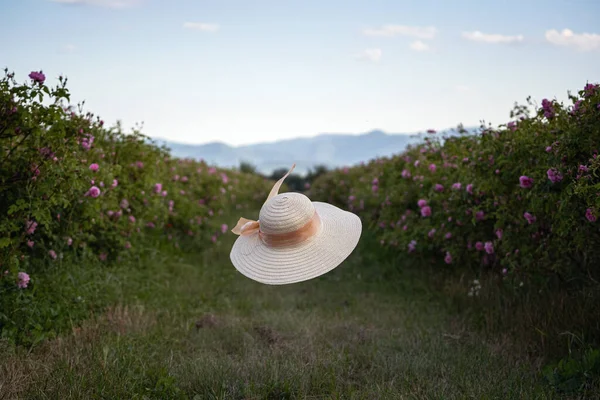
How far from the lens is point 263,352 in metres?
4.25

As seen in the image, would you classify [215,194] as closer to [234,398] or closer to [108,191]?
[108,191]

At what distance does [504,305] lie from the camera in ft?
17.2

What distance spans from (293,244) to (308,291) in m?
3.52

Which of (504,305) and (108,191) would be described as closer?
(504,305)

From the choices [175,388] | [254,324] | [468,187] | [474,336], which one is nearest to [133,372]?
[175,388]

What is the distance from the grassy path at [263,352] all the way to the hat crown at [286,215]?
1010 mm

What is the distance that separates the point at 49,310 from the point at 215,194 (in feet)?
17.8

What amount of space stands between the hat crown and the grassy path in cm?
101

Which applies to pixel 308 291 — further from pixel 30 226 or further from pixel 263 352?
pixel 30 226

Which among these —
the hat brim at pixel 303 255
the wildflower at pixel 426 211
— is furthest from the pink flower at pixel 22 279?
the wildflower at pixel 426 211

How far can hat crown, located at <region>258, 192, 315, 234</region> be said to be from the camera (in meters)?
3.32

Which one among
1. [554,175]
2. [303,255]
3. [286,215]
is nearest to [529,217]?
[554,175]

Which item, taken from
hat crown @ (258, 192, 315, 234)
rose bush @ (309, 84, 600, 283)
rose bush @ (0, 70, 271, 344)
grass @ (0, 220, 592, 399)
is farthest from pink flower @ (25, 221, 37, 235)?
rose bush @ (309, 84, 600, 283)

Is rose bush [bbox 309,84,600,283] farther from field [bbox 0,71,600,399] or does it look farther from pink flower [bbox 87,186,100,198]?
pink flower [bbox 87,186,100,198]
